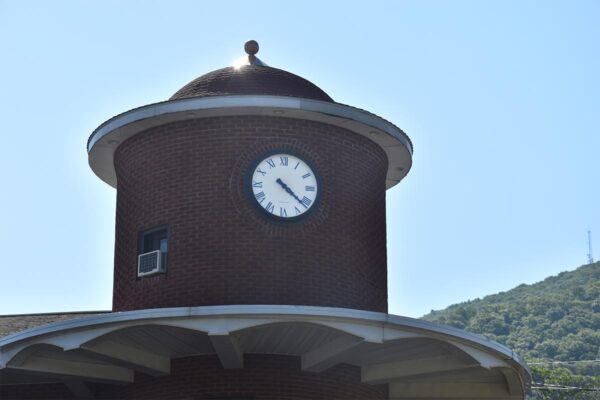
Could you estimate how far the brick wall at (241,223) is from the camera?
23297mm

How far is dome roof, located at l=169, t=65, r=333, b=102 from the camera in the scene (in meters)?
24.9

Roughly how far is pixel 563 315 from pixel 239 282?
104510 mm

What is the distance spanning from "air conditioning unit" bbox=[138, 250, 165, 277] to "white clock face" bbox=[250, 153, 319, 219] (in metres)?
2.08

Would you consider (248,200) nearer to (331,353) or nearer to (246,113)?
(246,113)

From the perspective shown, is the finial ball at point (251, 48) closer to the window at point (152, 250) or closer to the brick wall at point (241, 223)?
the brick wall at point (241, 223)

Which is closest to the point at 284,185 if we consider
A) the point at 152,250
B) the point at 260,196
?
the point at 260,196

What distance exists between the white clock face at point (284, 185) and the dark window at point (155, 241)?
1873mm

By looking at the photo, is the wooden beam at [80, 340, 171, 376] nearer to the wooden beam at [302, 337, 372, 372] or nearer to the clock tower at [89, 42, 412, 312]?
the clock tower at [89, 42, 412, 312]

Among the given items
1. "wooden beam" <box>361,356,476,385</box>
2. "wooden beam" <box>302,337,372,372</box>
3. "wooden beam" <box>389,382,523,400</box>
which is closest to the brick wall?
"wooden beam" <box>302,337,372,372</box>

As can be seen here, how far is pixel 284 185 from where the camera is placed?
78.2ft

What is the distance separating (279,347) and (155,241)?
3.32 metres

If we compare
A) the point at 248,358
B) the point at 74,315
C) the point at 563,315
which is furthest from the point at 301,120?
the point at 563,315

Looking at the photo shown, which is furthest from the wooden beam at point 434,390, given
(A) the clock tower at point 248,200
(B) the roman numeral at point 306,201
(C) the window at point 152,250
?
(C) the window at point 152,250

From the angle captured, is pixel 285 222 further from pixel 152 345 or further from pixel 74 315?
pixel 74 315
